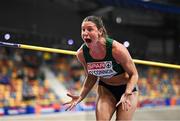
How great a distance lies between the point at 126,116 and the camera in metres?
2.85

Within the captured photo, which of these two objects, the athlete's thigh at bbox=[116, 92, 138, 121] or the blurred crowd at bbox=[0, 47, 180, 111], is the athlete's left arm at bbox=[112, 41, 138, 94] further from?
the blurred crowd at bbox=[0, 47, 180, 111]

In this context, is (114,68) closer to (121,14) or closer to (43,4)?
(43,4)

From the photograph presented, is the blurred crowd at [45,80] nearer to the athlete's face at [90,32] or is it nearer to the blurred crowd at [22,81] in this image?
the blurred crowd at [22,81]

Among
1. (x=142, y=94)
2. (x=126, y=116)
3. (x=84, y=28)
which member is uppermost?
(x=84, y=28)

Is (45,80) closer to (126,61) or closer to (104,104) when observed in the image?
(104,104)

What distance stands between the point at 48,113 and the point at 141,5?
3406mm

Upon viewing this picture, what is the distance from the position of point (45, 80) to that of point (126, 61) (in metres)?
6.23

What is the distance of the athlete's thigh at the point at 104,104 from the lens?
9.41 ft

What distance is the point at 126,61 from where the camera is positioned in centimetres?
272

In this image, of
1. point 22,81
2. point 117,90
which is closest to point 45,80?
point 22,81

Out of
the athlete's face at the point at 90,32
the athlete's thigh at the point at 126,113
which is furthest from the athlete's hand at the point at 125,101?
the athlete's face at the point at 90,32

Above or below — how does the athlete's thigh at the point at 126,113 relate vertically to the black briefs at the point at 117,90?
below

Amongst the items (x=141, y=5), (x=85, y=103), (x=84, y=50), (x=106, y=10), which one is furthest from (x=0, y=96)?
(x=84, y=50)

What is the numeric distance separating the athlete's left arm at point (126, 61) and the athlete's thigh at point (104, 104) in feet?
0.98
